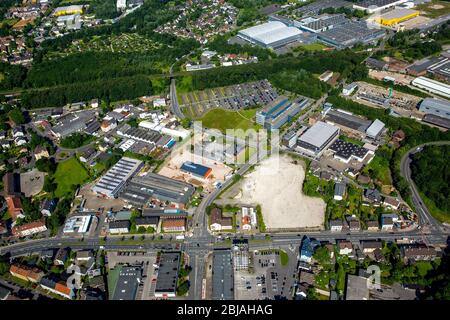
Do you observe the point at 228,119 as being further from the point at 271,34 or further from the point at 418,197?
the point at 271,34

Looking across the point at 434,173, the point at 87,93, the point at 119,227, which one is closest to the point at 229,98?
the point at 87,93

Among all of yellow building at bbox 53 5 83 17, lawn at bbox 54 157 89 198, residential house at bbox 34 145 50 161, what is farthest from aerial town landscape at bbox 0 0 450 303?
yellow building at bbox 53 5 83 17

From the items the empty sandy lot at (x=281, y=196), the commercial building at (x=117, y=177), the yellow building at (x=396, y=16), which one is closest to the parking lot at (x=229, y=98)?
the commercial building at (x=117, y=177)

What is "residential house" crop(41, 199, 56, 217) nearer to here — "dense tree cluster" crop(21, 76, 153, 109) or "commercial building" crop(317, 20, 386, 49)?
"dense tree cluster" crop(21, 76, 153, 109)

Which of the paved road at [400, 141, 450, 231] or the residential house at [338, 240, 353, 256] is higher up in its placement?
the residential house at [338, 240, 353, 256]

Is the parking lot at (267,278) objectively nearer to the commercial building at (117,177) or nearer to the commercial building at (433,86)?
the commercial building at (117,177)
